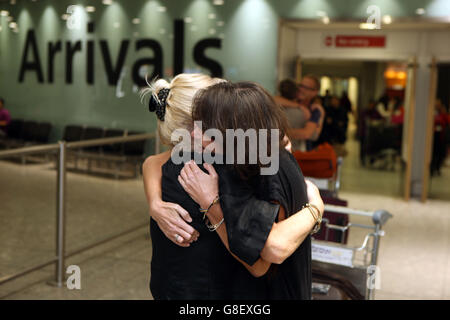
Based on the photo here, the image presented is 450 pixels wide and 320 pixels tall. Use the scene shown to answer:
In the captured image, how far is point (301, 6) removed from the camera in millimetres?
7457

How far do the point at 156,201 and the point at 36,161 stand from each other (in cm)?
274

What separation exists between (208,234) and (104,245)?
150 inches

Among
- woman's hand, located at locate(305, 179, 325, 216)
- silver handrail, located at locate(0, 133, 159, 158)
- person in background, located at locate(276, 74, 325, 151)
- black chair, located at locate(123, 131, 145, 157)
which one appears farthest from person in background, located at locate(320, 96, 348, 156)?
woman's hand, located at locate(305, 179, 325, 216)

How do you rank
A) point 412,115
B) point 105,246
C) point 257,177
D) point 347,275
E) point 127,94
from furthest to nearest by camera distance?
1. point 127,94
2. point 412,115
3. point 105,246
4. point 347,275
5. point 257,177

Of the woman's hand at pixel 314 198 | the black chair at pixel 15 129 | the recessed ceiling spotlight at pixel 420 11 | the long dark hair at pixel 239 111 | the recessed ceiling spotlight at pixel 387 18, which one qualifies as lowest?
the black chair at pixel 15 129

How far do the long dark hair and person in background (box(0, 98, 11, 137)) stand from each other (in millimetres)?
6818

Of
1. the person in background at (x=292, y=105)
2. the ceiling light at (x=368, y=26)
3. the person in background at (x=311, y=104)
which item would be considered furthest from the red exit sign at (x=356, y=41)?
the person in background at (x=292, y=105)

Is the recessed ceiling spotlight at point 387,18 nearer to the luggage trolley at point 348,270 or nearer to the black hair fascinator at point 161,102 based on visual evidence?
the luggage trolley at point 348,270

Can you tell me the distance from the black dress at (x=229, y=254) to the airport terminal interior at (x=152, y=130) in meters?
1.34

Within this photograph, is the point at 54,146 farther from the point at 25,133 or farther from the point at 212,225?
the point at 25,133

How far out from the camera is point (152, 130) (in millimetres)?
8555

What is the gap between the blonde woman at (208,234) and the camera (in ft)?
4.11

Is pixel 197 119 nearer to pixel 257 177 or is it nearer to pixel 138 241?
pixel 257 177

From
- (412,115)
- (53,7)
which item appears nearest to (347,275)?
(412,115)
